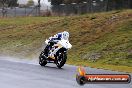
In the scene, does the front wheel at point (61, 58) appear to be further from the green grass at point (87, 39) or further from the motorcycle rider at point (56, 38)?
the green grass at point (87, 39)

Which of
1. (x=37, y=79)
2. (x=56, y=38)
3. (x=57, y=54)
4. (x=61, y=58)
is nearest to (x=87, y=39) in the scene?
(x=56, y=38)

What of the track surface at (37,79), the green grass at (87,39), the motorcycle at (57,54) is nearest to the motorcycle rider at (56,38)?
the motorcycle at (57,54)

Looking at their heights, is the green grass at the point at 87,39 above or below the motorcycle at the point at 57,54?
below

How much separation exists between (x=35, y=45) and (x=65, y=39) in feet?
48.4

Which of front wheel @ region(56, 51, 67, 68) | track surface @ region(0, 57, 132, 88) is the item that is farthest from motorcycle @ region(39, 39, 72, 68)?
track surface @ region(0, 57, 132, 88)

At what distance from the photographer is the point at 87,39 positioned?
34062 mm

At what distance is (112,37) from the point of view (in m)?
32.7

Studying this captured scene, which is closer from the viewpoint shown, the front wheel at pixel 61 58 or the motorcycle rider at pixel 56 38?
the front wheel at pixel 61 58

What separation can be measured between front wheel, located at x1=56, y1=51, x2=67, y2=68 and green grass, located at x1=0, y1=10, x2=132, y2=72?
122 inches

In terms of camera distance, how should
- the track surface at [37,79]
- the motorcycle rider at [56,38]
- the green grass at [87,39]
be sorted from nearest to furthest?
1. the track surface at [37,79]
2. the motorcycle rider at [56,38]
3. the green grass at [87,39]

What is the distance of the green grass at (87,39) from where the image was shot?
27.8 metres

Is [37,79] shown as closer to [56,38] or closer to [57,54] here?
[57,54]

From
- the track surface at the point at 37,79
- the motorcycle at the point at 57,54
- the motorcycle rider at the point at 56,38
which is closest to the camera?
the track surface at the point at 37,79

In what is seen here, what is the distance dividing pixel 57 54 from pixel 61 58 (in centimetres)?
32
